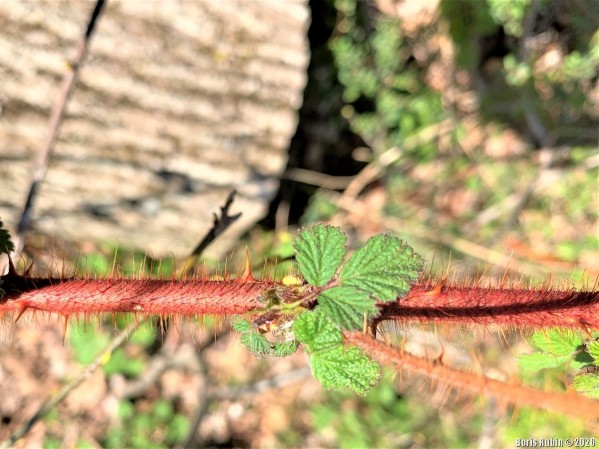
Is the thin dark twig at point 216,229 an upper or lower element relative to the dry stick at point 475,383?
upper

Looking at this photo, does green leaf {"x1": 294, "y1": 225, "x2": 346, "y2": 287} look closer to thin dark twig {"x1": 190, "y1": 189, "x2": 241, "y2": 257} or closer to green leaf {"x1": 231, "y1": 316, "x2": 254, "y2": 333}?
green leaf {"x1": 231, "y1": 316, "x2": 254, "y2": 333}

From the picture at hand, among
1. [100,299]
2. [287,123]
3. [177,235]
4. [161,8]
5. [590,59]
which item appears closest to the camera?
[100,299]

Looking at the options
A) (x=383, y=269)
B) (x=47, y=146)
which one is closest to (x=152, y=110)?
(x=47, y=146)

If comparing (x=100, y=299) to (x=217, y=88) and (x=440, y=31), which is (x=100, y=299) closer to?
(x=217, y=88)

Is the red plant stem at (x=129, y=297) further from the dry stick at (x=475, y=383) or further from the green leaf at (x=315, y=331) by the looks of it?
the dry stick at (x=475, y=383)

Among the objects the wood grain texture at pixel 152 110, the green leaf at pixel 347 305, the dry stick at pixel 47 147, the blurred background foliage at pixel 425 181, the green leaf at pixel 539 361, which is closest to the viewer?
the green leaf at pixel 347 305

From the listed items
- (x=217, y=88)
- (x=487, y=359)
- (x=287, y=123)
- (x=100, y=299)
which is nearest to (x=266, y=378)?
(x=487, y=359)

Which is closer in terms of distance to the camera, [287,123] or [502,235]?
[287,123]

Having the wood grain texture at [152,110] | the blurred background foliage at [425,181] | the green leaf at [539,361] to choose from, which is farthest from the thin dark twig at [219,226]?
the blurred background foliage at [425,181]
